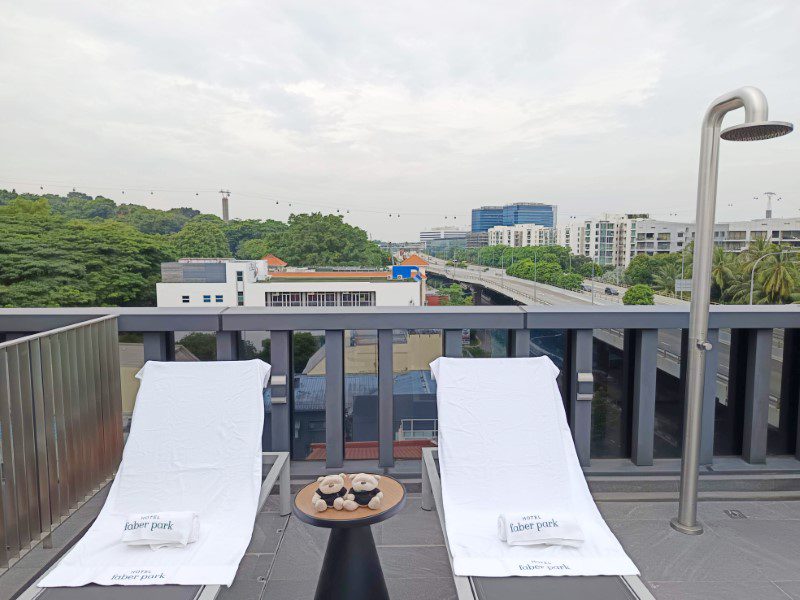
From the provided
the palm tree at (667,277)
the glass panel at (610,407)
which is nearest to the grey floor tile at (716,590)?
the glass panel at (610,407)

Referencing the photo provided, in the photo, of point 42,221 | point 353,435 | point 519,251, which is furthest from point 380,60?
point 519,251

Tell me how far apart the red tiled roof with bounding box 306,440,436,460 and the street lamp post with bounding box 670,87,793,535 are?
53.4 inches

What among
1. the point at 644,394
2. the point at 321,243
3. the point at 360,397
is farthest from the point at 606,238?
the point at 360,397

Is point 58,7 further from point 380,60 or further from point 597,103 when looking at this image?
point 597,103

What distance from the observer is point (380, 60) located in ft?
88.3

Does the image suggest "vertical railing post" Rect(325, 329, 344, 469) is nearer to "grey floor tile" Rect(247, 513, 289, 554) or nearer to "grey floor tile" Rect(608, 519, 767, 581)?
"grey floor tile" Rect(247, 513, 289, 554)

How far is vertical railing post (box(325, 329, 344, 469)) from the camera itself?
2914 mm

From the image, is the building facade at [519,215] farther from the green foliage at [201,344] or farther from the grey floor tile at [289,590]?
the grey floor tile at [289,590]

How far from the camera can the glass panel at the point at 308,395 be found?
9.68 feet

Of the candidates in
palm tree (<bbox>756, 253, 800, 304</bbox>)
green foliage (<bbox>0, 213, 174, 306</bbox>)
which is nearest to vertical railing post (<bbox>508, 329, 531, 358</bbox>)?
green foliage (<bbox>0, 213, 174, 306</bbox>)

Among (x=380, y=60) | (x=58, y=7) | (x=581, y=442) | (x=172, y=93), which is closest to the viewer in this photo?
(x=581, y=442)

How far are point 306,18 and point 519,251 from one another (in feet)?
273

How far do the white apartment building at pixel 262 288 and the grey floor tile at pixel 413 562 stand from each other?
2462 cm

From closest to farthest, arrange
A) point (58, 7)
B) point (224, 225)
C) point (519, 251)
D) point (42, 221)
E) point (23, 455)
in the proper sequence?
point (23, 455) → point (58, 7) → point (42, 221) → point (224, 225) → point (519, 251)
